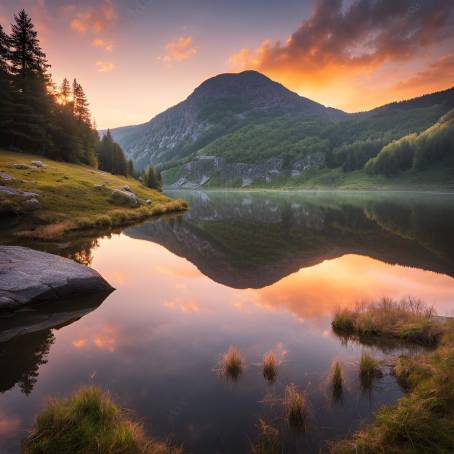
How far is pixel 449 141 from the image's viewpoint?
6304 inches

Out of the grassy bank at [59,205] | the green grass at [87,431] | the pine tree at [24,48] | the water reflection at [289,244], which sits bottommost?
the water reflection at [289,244]

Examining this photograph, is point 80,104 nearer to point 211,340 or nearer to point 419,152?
point 211,340

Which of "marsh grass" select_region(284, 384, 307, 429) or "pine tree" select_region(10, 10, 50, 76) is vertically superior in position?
"pine tree" select_region(10, 10, 50, 76)

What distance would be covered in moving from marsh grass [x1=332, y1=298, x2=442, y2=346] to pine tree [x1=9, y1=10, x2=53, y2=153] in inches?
2756

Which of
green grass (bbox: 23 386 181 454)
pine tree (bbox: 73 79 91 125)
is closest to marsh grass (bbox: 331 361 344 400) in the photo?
green grass (bbox: 23 386 181 454)

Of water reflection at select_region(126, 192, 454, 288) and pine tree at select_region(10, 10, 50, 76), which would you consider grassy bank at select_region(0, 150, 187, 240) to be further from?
pine tree at select_region(10, 10, 50, 76)

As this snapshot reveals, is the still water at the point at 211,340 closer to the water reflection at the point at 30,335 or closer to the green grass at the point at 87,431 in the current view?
the water reflection at the point at 30,335

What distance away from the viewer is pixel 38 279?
14297 mm

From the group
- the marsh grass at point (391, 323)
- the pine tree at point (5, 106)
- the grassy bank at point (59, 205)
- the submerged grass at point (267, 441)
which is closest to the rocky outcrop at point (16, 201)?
the grassy bank at point (59, 205)

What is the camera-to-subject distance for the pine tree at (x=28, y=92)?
61406 mm

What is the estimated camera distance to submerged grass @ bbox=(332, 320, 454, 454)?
5.88 m

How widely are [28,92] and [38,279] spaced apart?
6806 centimetres

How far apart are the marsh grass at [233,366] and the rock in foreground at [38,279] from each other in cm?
991

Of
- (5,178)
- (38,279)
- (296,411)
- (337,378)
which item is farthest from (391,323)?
(5,178)
